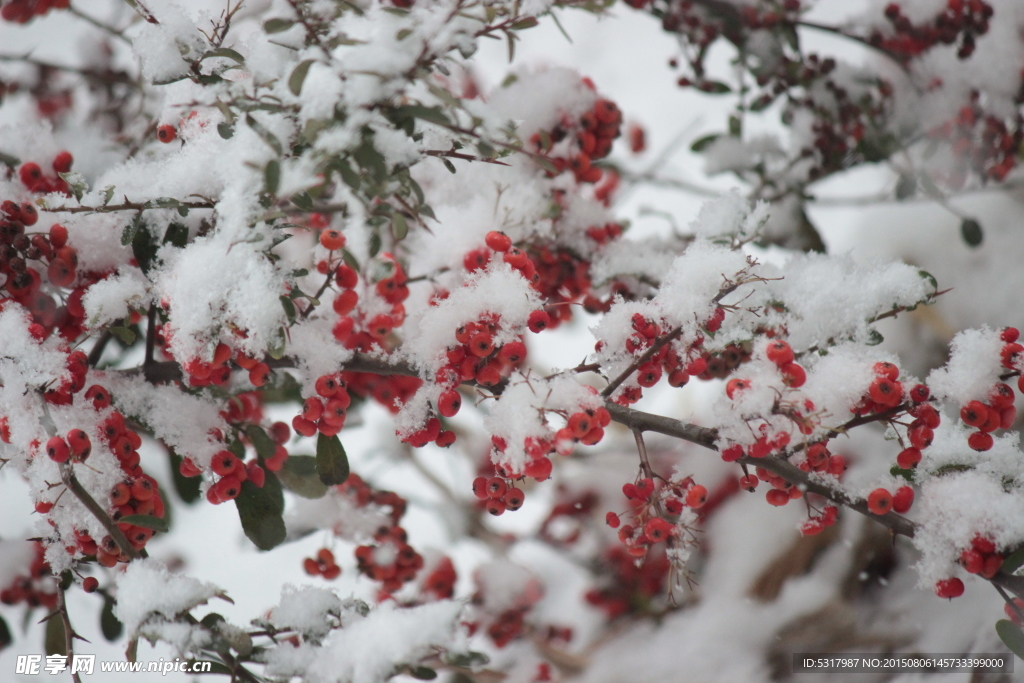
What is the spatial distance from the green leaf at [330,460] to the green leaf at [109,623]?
505 millimetres

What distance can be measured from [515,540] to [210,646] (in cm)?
136

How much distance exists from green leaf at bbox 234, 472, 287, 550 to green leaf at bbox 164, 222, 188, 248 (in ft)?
1.19

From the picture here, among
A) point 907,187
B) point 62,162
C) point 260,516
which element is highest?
point 907,187

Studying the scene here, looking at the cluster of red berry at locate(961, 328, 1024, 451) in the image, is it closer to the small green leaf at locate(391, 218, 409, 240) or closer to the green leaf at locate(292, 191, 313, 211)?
the small green leaf at locate(391, 218, 409, 240)

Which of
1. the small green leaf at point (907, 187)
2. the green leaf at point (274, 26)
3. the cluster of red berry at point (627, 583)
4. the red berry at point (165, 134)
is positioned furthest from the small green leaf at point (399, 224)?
the cluster of red berry at point (627, 583)

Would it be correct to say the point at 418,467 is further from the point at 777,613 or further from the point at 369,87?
the point at 369,87

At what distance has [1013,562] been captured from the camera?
763mm

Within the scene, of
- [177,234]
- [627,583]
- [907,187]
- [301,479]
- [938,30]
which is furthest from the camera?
[627,583]

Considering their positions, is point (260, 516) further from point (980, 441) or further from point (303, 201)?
point (980, 441)

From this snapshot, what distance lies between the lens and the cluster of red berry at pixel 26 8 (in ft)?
4.34

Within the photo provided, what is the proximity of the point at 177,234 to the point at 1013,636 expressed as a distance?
115 centimetres

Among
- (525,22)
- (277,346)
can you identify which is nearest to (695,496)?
(277,346)

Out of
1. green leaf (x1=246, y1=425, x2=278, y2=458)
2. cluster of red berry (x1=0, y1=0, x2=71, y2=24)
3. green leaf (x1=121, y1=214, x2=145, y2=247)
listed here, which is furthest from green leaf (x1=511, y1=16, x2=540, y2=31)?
cluster of red berry (x1=0, y1=0, x2=71, y2=24)

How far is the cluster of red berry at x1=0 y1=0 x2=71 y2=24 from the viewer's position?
132cm
